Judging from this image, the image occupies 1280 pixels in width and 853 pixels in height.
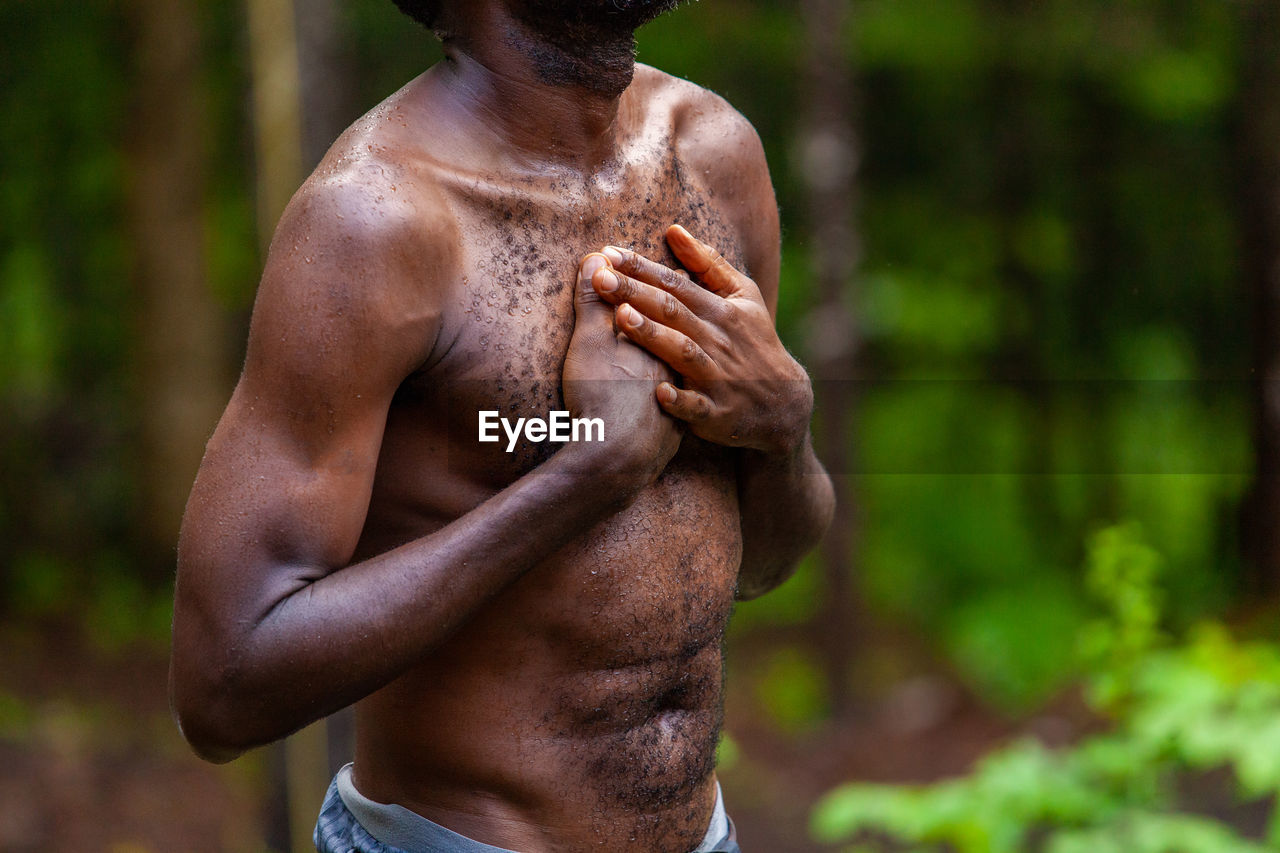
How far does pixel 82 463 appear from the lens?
8141 mm

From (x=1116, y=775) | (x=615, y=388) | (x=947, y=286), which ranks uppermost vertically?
(x=615, y=388)

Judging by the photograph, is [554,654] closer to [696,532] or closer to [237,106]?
[696,532]

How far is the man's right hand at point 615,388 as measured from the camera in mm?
1555

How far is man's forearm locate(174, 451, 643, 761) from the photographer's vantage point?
1447 mm

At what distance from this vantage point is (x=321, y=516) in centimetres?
146

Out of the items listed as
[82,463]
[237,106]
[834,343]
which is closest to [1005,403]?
[834,343]

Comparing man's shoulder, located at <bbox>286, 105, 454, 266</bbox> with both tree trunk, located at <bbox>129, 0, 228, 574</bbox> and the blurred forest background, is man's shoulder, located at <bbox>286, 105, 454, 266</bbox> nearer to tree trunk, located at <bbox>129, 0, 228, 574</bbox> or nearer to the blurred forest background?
the blurred forest background

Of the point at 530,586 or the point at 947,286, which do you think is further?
the point at 947,286

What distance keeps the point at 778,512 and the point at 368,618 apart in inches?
29.2

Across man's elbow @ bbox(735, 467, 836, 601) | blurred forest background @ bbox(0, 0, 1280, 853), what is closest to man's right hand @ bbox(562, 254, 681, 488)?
man's elbow @ bbox(735, 467, 836, 601)

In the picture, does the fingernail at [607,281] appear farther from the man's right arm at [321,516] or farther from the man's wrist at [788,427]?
the man's wrist at [788,427]

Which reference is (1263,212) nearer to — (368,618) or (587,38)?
(587,38)

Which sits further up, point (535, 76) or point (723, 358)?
point (535, 76)

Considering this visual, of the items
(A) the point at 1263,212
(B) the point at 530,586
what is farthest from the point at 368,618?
(A) the point at 1263,212
